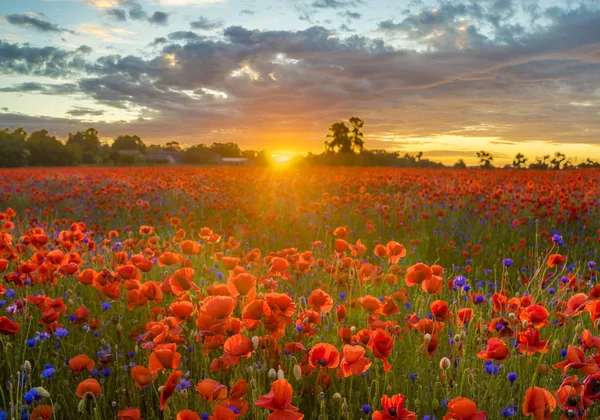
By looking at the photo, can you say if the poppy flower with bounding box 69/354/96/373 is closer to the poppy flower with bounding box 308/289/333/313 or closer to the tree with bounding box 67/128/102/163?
the poppy flower with bounding box 308/289/333/313

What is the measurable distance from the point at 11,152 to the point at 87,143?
32275 millimetres

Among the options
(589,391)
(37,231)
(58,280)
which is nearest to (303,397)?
(589,391)

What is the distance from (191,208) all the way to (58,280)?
626cm

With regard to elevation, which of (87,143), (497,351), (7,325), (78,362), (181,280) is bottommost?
(78,362)

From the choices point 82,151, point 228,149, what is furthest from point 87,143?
point 228,149

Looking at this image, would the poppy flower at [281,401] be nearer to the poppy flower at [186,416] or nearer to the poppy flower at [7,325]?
the poppy flower at [186,416]

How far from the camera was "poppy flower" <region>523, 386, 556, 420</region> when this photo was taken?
168 cm

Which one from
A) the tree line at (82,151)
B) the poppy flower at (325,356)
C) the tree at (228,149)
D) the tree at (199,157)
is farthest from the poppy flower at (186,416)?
the tree at (228,149)

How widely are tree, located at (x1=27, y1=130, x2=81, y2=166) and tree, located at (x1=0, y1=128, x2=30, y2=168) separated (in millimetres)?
2730

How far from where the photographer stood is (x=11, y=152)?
123 ft

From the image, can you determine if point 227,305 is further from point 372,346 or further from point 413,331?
point 413,331

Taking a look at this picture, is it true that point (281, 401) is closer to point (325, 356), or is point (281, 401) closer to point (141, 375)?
point (325, 356)

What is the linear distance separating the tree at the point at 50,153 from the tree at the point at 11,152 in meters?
2.73

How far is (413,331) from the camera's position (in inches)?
122
